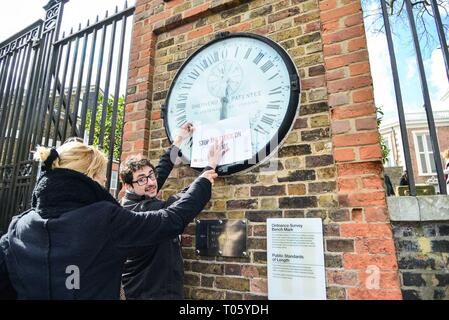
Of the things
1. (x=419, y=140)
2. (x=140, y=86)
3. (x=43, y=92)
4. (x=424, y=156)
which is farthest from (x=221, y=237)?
(x=419, y=140)

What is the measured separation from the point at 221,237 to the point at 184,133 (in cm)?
82

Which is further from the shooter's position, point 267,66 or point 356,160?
point 267,66

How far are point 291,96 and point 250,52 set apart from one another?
50 centimetres

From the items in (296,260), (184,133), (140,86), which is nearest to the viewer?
(296,260)

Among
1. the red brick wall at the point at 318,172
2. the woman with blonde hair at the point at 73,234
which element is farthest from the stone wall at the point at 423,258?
the woman with blonde hair at the point at 73,234

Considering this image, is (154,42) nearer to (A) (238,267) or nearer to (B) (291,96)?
(B) (291,96)

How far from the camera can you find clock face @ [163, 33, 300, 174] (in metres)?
1.96

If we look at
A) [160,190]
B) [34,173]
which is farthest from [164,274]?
[34,173]

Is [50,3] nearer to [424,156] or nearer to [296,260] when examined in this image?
[296,260]

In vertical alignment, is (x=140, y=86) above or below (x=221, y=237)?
above

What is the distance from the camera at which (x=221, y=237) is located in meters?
2.02

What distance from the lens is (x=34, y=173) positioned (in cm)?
326

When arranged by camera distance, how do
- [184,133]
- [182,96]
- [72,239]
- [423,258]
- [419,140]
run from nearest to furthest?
1. [72,239]
2. [423,258]
3. [184,133]
4. [182,96]
5. [419,140]

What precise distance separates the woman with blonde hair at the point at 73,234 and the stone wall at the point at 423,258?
121 centimetres
